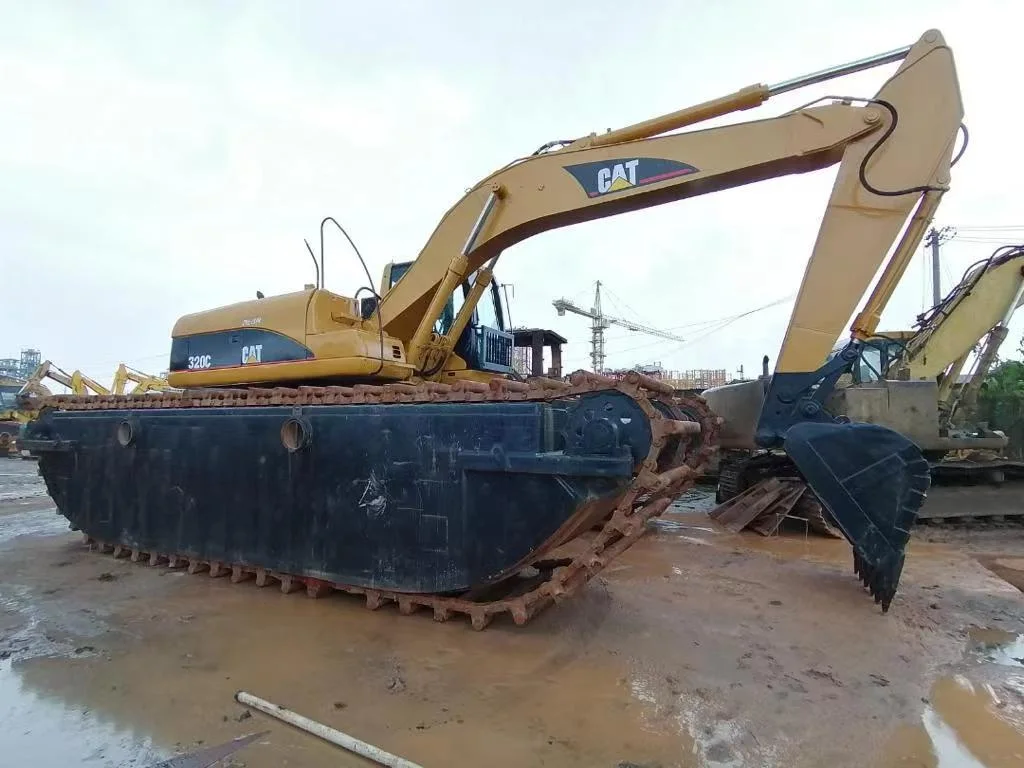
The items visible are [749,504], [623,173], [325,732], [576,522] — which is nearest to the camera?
[325,732]

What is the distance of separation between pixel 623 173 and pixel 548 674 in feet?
12.5

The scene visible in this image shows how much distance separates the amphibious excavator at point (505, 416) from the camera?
404 centimetres

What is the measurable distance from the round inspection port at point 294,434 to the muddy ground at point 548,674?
123 cm

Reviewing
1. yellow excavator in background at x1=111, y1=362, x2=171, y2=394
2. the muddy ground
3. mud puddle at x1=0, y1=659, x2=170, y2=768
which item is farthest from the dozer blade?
yellow excavator in background at x1=111, y1=362, x2=171, y2=394

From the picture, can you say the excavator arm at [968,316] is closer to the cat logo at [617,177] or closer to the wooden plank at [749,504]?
the wooden plank at [749,504]

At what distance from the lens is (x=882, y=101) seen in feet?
15.5

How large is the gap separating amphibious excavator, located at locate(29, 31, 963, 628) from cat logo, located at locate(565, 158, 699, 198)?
16mm

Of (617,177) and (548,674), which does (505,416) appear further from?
(617,177)

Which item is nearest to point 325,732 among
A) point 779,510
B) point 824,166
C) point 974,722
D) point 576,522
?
point 576,522

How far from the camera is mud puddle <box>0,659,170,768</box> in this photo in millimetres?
2701

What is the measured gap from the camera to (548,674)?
3.52 meters

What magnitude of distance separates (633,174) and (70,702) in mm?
5070

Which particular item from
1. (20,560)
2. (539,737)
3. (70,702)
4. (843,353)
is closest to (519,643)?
(539,737)

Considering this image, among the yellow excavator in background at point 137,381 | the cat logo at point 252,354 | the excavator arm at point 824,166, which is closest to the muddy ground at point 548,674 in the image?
the cat logo at point 252,354
